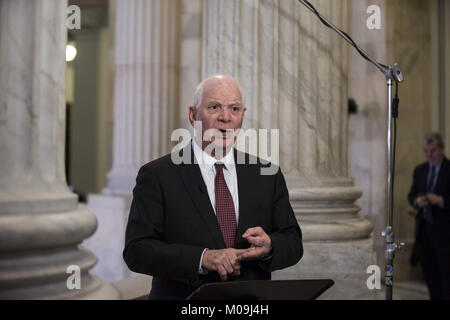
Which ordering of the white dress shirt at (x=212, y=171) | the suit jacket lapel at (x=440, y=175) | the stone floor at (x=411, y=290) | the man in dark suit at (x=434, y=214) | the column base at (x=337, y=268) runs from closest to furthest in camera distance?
the white dress shirt at (x=212, y=171) → the column base at (x=337, y=268) → the man in dark suit at (x=434, y=214) → the suit jacket lapel at (x=440, y=175) → the stone floor at (x=411, y=290)

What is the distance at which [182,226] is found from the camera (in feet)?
7.95

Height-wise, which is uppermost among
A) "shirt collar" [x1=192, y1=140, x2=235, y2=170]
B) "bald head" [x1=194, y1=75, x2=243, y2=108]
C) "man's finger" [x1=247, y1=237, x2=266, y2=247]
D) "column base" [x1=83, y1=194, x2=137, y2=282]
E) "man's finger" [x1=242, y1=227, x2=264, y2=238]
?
"bald head" [x1=194, y1=75, x2=243, y2=108]

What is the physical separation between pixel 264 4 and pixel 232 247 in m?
2.63

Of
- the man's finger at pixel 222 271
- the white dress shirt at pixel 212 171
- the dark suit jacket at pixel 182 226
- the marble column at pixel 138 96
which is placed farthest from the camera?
the marble column at pixel 138 96

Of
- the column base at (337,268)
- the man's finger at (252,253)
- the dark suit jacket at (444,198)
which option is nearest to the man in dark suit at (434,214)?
the dark suit jacket at (444,198)

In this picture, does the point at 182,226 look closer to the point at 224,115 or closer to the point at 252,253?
the point at 252,253

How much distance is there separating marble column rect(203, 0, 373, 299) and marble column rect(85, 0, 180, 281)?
3.66 meters

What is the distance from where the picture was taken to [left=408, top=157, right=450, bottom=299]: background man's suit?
6.19m

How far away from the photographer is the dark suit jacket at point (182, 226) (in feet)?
7.49

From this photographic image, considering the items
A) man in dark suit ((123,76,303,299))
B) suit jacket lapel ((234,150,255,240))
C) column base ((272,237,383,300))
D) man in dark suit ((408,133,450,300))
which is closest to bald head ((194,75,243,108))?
man in dark suit ((123,76,303,299))

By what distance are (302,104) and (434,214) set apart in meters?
2.65

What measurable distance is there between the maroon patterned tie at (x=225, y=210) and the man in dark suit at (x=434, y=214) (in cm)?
427

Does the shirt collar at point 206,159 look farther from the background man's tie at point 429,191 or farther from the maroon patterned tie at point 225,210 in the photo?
the background man's tie at point 429,191

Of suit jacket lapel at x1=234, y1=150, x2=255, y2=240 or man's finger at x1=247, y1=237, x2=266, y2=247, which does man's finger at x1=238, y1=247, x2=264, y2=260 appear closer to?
man's finger at x1=247, y1=237, x2=266, y2=247
